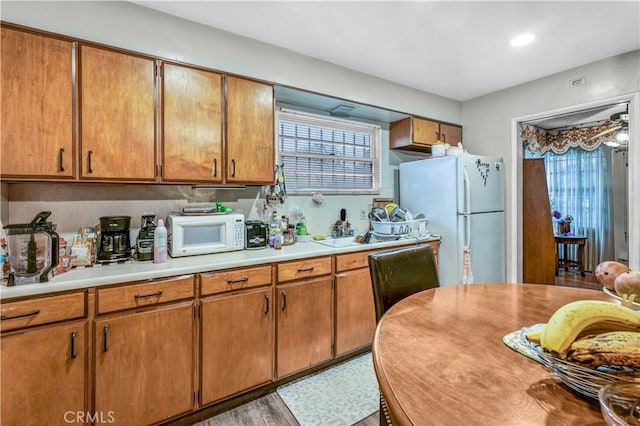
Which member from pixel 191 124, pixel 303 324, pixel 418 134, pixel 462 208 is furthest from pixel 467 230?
pixel 191 124

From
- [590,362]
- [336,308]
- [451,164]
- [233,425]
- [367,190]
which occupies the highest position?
[451,164]

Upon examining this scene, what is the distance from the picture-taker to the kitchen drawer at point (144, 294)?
4.84 feet

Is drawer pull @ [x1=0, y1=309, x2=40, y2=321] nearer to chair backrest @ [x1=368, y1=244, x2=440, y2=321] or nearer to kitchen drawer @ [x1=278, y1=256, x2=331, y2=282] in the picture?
kitchen drawer @ [x1=278, y1=256, x2=331, y2=282]

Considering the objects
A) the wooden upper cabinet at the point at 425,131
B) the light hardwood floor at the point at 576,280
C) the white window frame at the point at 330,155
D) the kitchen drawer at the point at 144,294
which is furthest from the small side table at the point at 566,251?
the kitchen drawer at the point at 144,294

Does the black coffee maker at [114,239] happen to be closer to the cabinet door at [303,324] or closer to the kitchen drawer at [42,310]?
the kitchen drawer at [42,310]

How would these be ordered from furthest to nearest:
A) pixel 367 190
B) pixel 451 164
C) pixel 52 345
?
pixel 367 190 < pixel 451 164 < pixel 52 345

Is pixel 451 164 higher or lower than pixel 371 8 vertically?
lower

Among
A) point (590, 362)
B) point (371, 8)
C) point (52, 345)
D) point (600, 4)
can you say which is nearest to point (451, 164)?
point (600, 4)

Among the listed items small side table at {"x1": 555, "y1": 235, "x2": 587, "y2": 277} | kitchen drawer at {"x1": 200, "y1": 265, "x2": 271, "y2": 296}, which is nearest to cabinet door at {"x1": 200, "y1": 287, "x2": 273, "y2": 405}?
kitchen drawer at {"x1": 200, "y1": 265, "x2": 271, "y2": 296}

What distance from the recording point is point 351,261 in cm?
235

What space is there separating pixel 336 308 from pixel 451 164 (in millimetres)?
1778

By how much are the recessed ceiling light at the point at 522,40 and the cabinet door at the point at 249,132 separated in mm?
1900

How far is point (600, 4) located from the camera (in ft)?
6.07

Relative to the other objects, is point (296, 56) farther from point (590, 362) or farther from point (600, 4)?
point (590, 362)
